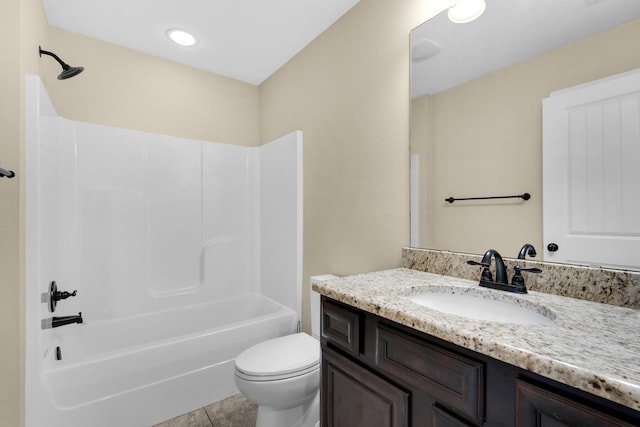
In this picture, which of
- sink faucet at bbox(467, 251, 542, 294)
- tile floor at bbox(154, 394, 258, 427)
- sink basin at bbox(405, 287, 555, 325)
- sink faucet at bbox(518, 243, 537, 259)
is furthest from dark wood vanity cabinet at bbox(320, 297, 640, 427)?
tile floor at bbox(154, 394, 258, 427)

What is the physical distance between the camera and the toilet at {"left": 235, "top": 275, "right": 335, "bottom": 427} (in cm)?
139

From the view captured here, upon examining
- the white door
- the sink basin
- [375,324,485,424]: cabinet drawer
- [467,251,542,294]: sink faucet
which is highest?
the white door

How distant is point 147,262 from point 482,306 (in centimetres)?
232

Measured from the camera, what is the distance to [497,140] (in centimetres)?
118

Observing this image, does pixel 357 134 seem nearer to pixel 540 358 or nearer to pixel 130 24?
pixel 540 358

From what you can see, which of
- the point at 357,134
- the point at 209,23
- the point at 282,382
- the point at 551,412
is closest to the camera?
the point at 551,412

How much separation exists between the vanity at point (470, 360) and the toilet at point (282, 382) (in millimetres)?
351

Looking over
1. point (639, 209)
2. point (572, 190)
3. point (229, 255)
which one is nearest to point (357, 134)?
point (572, 190)

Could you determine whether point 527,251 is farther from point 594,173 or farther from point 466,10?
point 466,10

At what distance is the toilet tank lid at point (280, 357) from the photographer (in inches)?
55.9

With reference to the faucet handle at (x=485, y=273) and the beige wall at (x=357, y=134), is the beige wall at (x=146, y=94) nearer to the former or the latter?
the beige wall at (x=357, y=134)

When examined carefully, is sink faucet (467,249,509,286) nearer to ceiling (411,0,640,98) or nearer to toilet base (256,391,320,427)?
ceiling (411,0,640,98)

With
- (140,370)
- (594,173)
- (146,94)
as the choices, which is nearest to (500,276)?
(594,173)

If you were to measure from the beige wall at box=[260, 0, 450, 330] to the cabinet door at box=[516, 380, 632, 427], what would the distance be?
37.4 inches
